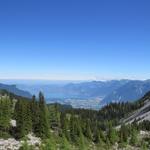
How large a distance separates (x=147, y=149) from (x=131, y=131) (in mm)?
22010

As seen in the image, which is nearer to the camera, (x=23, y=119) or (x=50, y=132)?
(x=23, y=119)

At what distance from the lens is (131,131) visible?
530 feet

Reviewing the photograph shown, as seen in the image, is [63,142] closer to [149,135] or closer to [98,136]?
[98,136]

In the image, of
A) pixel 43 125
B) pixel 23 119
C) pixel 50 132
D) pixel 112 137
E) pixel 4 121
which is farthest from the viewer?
pixel 112 137

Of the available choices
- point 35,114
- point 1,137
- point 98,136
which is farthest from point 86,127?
point 1,137

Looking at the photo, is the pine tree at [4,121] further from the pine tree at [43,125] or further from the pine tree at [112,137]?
the pine tree at [112,137]

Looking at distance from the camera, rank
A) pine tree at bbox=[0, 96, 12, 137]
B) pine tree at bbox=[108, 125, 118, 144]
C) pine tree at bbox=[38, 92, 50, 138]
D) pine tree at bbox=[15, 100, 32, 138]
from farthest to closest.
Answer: pine tree at bbox=[108, 125, 118, 144], pine tree at bbox=[38, 92, 50, 138], pine tree at bbox=[15, 100, 32, 138], pine tree at bbox=[0, 96, 12, 137]

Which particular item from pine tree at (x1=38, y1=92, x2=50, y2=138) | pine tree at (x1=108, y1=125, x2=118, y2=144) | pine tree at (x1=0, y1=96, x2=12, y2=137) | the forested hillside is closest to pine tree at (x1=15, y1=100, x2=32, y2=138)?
the forested hillside

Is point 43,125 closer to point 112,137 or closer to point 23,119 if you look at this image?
point 23,119

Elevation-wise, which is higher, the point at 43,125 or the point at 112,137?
the point at 43,125

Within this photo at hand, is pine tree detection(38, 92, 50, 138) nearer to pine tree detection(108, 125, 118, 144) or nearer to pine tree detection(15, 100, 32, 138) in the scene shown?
pine tree detection(15, 100, 32, 138)

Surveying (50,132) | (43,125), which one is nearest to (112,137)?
(50,132)

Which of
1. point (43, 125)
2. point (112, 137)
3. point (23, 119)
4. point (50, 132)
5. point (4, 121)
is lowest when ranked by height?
point (112, 137)

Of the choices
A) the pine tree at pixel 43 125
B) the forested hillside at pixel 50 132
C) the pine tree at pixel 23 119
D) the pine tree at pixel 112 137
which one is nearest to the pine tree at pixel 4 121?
the forested hillside at pixel 50 132
